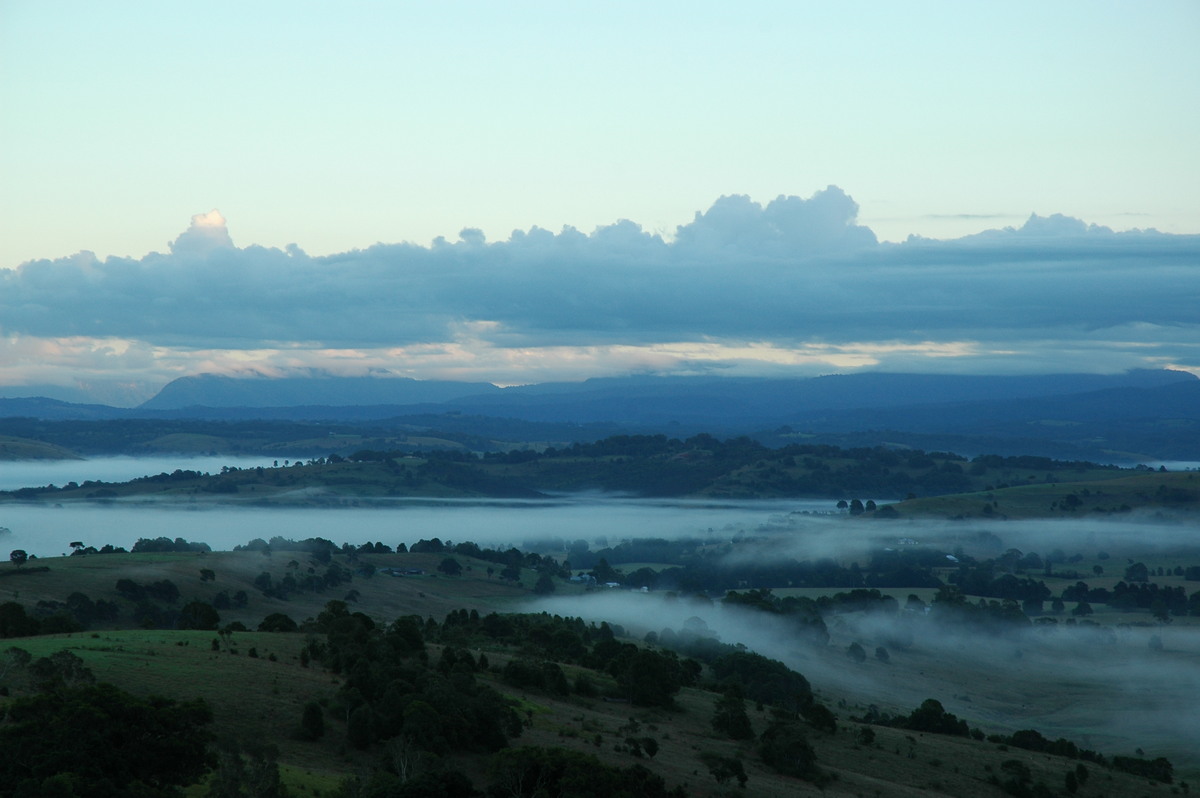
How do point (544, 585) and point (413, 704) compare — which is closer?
point (413, 704)

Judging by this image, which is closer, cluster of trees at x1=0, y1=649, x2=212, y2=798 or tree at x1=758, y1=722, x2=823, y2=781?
cluster of trees at x1=0, y1=649, x2=212, y2=798

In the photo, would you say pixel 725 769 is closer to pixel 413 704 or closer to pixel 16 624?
pixel 413 704

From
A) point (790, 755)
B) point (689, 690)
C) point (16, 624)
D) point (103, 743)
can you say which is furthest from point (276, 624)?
point (103, 743)

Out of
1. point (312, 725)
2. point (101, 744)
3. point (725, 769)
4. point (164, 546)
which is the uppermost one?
point (101, 744)

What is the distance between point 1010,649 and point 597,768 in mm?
126305

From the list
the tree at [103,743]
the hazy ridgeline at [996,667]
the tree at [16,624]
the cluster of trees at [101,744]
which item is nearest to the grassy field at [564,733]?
the cluster of trees at [101,744]

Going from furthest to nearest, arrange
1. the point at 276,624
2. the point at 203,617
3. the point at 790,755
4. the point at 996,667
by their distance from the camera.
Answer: the point at 996,667
the point at 203,617
the point at 276,624
the point at 790,755

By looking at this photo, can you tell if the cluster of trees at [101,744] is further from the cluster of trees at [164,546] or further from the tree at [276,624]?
the cluster of trees at [164,546]

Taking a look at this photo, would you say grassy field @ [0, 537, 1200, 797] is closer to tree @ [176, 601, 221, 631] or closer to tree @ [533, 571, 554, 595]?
tree @ [533, 571, 554, 595]

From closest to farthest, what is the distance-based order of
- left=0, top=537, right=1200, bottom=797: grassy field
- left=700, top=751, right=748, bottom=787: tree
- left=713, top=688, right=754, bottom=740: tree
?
1. left=0, top=537, right=1200, bottom=797: grassy field
2. left=700, top=751, right=748, bottom=787: tree
3. left=713, top=688, right=754, bottom=740: tree

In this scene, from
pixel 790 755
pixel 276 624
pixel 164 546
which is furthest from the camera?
pixel 164 546

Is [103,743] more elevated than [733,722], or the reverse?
[103,743]

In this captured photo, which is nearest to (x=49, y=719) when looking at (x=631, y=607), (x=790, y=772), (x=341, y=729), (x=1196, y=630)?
(x=341, y=729)

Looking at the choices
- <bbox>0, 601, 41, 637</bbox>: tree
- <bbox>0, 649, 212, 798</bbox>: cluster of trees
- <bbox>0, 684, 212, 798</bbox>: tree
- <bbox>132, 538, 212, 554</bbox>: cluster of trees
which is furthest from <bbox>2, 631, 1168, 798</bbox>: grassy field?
<bbox>132, 538, 212, 554</bbox>: cluster of trees
